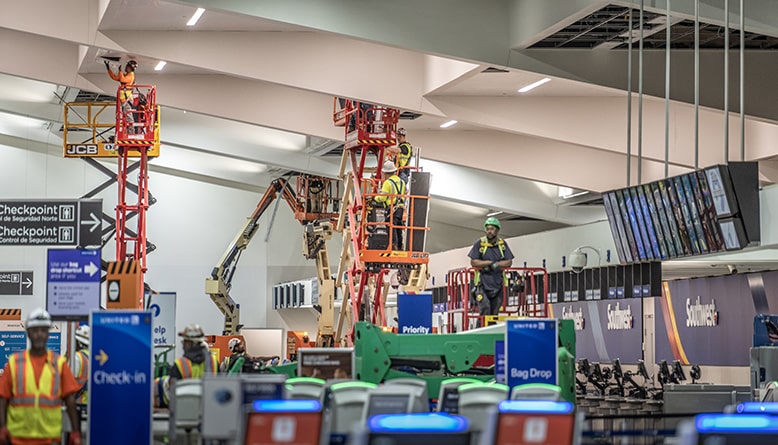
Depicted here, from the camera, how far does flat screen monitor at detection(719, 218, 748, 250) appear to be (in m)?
14.9

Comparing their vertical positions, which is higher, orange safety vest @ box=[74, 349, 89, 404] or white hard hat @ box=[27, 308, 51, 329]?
white hard hat @ box=[27, 308, 51, 329]

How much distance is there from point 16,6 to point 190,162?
80.2ft

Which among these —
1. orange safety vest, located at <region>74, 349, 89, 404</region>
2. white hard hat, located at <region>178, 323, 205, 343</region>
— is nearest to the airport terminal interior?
orange safety vest, located at <region>74, 349, 89, 404</region>

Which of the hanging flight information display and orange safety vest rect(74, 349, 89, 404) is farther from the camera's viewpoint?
orange safety vest rect(74, 349, 89, 404)

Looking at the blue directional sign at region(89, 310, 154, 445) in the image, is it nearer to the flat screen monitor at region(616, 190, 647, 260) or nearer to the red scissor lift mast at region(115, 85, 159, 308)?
the flat screen monitor at region(616, 190, 647, 260)

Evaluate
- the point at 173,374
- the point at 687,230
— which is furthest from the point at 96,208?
the point at 687,230

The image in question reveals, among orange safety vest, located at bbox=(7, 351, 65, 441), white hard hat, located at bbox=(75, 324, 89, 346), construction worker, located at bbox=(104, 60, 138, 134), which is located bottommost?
orange safety vest, located at bbox=(7, 351, 65, 441)

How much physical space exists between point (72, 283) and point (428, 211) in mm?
14284

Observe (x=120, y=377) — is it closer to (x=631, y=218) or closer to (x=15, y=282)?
(x=631, y=218)

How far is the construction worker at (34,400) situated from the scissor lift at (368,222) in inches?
553

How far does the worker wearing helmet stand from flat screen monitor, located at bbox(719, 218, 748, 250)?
6.33m

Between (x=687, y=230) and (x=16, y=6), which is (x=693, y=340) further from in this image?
(x=16, y=6)

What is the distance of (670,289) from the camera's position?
31266 mm

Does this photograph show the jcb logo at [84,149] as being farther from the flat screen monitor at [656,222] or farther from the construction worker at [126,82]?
the flat screen monitor at [656,222]
